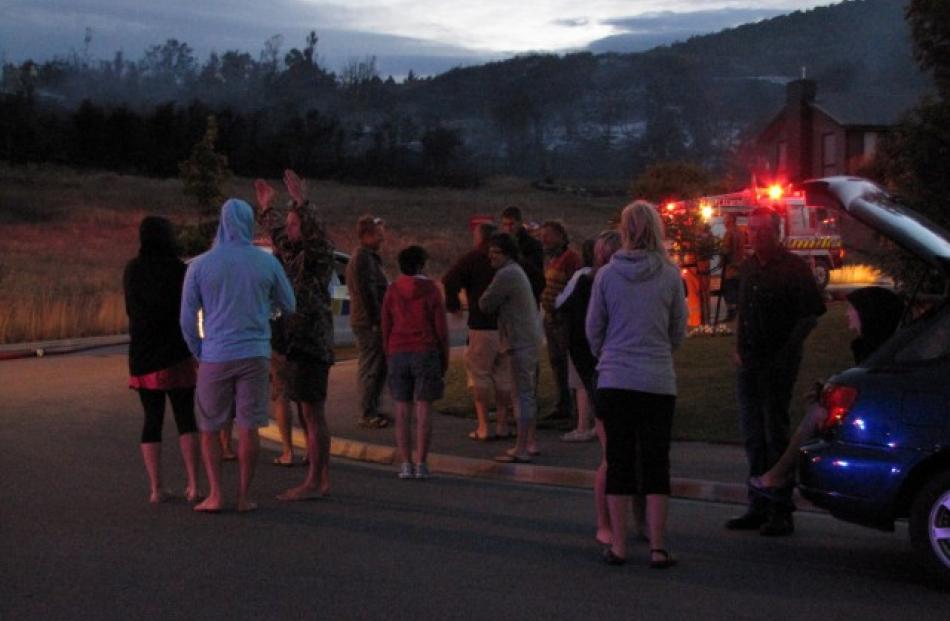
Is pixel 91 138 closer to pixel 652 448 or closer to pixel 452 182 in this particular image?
pixel 452 182

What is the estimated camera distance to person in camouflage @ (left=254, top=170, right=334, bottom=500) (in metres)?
9.88

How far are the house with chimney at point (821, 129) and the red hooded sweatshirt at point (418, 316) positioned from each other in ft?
163

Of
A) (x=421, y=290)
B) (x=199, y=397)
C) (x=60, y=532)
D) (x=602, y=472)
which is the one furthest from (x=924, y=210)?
(x=60, y=532)

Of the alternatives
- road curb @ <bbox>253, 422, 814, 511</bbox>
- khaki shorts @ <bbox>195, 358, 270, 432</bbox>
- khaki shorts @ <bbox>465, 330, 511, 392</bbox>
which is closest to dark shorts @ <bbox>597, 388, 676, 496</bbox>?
road curb @ <bbox>253, 422, 814, 511</bbox>

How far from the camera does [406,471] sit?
10781 mm

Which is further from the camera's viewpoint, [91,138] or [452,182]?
[452,182]

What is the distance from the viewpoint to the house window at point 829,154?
59781mm

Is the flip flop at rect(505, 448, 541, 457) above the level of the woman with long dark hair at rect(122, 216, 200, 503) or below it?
below

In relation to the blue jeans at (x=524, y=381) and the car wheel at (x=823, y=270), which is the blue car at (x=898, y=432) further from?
the car wheel at (x=823, y=270)

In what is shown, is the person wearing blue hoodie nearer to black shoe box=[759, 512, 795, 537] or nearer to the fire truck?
black shoe box=[759, 512, 795, 537]

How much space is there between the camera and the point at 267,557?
311 inches

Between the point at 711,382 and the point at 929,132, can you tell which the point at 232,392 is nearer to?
the point at 929,132

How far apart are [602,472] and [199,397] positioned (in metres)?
2.81

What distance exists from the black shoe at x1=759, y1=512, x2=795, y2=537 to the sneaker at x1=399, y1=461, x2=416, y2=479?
10.2 feet
